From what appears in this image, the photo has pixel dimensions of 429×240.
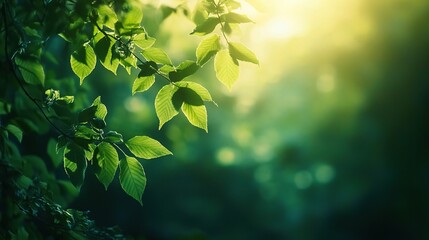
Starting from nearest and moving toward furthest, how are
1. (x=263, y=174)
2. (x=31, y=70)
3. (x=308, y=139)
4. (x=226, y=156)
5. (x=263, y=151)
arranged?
(x=31, y=70)
(x=226, y=156)
(x=308, y=139)
(x=263, y=174)
(x=263, y=151)

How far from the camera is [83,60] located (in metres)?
1.66

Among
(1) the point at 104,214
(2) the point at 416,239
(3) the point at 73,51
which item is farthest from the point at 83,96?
(2) the point at 416,239

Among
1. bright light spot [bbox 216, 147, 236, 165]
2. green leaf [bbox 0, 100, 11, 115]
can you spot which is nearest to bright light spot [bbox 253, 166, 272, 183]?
bright light spot [bbox 216, 147, 236, 165]

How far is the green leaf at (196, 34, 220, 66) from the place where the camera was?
1.58 meters

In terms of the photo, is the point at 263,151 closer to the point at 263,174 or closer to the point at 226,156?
the point at 263,174

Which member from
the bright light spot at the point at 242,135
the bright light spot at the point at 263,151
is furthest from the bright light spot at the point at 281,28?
the bright light spot at the point at 263,151

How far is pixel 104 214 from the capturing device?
Result: 13641mm

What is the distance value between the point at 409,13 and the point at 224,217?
22.6 ft

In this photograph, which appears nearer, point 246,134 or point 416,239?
point 416,239

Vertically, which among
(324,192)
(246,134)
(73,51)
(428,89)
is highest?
(428,89)

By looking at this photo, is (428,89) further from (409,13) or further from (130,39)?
(130,39)

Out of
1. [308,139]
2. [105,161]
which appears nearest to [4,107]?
[105,161]

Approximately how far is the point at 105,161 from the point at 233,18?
0.52 m

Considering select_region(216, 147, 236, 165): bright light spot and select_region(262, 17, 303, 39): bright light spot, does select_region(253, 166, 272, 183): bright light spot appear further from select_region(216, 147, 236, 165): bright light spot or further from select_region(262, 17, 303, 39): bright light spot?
select_region(262, 17, 303, 39): bright light spot
